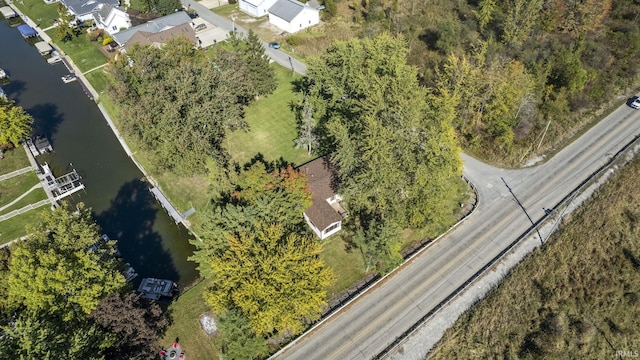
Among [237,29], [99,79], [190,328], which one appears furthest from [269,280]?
[237,29]

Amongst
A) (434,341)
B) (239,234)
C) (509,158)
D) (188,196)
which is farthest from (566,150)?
(188,196)

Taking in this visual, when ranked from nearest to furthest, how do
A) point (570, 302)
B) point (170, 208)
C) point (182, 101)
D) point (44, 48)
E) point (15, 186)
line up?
1. point (570, 302)
2. point (170, 208)
3. point (182, 101)
4. point (15, 186)
5. point (44, 48)

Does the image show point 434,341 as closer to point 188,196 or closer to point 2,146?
point 188,196

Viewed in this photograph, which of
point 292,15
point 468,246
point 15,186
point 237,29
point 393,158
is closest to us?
point 393,158

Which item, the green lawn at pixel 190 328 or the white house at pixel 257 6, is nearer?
the green lawn at pixel 190 328

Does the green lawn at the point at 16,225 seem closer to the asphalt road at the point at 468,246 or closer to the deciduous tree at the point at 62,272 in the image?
the deciduous tree at the point at 62,272

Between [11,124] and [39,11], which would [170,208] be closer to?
[11,124]

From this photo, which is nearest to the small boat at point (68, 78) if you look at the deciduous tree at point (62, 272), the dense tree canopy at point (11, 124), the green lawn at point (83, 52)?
the green lawn at point (83, 52)
